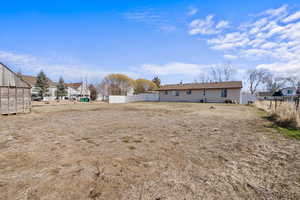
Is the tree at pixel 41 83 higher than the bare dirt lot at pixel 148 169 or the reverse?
higher

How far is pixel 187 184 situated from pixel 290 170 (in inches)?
82.2

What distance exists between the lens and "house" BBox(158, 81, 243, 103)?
22348 mm

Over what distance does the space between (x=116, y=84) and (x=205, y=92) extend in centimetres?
3179

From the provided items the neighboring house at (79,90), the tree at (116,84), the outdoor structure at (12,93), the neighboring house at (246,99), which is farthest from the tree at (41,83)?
the neighboring house at (246,99)

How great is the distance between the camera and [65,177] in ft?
7.62

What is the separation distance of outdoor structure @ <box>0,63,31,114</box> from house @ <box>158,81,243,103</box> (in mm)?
22871

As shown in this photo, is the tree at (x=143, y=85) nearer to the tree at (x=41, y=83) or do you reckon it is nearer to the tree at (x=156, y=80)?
the tree at (x=156, y=80)

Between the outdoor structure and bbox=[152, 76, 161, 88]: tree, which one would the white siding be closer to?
the outdoor structure

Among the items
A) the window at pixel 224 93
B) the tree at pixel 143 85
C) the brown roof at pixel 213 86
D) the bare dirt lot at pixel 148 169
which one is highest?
the tree at pixel 143 85

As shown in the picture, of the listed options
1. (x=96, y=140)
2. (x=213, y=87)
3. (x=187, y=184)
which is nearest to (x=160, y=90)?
(x=213, y=87)

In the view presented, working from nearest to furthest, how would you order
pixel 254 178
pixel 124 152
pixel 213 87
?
pixel 254 178, pixel 124 152, pixel 213 87

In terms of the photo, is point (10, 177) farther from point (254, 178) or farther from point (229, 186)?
point (254, 178)

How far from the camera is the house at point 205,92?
22.3 m

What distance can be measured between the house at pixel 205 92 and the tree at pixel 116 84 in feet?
66.2
